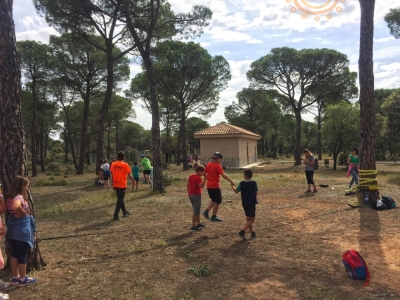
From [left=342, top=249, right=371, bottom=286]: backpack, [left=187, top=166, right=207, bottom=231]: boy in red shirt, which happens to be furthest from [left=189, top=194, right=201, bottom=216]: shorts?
[left=342, top=249, right=371, bottom=286]: backpack

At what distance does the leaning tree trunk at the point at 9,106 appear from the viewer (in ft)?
14.4

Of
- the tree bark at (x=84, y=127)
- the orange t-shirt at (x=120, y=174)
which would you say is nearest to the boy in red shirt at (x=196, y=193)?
the orange t-shirt at (x=120, y=174)

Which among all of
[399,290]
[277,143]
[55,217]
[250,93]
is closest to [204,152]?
[250,93]

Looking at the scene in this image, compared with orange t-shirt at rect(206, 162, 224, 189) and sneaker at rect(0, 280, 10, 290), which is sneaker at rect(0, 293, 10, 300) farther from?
orange t-shirt at rect(206, 162, 224, 189)

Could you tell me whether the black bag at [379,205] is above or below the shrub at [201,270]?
above

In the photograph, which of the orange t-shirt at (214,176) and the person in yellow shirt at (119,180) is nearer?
the orange t-shirt at (214,176)

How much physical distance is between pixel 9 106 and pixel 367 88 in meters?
8.13

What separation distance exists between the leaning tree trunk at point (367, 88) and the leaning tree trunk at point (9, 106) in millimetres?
7847

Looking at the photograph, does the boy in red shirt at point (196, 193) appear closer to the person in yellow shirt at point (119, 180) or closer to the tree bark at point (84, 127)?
the person in yellow shirt at point (119, 180)

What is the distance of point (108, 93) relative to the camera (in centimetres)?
1727

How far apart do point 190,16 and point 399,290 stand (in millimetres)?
16221

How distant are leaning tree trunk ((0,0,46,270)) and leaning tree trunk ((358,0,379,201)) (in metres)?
7.85

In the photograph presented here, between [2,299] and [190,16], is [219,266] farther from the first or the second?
[190,16]

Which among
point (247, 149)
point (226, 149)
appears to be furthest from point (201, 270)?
point (247, 149)
